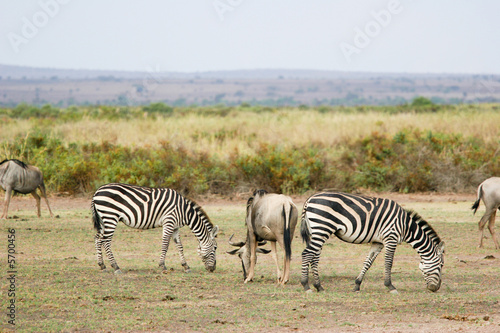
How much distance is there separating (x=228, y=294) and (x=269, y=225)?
1.27 metres

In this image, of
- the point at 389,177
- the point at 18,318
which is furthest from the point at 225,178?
the point at 18,318

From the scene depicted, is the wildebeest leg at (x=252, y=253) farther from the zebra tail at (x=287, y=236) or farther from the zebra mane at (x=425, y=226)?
the zebra mane at (x=425, y=226)

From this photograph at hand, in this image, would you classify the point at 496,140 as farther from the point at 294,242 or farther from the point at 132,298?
the point at 132,298

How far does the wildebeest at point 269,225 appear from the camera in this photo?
362 inches

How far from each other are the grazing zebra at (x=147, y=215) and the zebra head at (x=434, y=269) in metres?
3.46

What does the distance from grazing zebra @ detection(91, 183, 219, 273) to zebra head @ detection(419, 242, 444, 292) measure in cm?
346

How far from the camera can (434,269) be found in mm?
8922

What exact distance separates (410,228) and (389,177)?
13337 millimetres

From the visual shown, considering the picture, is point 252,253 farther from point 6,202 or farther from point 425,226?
point 6,202

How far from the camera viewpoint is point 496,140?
24719mm

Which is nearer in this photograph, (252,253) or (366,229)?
(366,229)

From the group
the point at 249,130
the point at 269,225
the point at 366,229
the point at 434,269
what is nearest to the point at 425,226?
the point at 434,269

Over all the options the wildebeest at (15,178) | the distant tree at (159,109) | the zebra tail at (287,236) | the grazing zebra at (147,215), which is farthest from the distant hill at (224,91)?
the zebra tail at (287,236)

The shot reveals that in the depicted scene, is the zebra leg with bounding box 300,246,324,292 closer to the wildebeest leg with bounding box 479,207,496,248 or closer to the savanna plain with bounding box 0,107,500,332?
the savanna plain with bounding box 0,107,500,332
